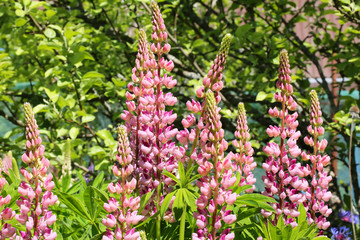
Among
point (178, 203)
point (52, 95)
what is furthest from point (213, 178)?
point (52, 95)

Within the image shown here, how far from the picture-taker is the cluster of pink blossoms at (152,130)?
136 centimetres

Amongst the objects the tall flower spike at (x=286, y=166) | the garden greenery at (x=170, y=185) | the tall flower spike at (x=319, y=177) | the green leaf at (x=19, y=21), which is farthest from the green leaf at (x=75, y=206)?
the green leaf at (x=19, y=21)

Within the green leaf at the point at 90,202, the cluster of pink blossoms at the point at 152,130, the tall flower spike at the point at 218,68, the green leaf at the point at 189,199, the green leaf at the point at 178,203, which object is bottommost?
the green leaf at the point at 90,202

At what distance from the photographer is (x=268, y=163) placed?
146cm

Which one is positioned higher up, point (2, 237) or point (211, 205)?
point (211, 205)

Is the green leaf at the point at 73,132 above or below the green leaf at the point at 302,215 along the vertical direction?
below

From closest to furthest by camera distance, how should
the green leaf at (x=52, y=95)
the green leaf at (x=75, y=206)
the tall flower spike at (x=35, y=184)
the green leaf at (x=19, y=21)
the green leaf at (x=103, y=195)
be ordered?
the tall flower spike at (x=35, y=184), the green leaf at (x=103, y=195), the green leaf at (x=75, y=206), the green leaf at (x=52, y=95), the green leaf at (x=19, y=21)

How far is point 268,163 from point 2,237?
82cm

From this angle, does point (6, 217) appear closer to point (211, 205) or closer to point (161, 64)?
point (211, 205)

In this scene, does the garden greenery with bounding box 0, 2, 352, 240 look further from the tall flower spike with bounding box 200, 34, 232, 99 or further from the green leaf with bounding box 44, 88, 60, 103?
the green leaf with bounding box 44, 88, 60, 103

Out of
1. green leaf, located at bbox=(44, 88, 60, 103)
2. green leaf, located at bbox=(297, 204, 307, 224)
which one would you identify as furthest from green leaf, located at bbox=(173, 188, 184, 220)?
green leaf, located at bbox=(44, 88, 60, 103)

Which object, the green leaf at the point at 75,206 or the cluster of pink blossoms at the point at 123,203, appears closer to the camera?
the cluster of pink blossoms at the point at 123,203

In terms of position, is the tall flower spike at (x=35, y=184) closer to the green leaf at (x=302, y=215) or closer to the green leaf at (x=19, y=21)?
the green leaf at (x=302, y=215)

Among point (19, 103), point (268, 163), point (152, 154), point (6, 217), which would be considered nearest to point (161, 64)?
point (152, 154)
